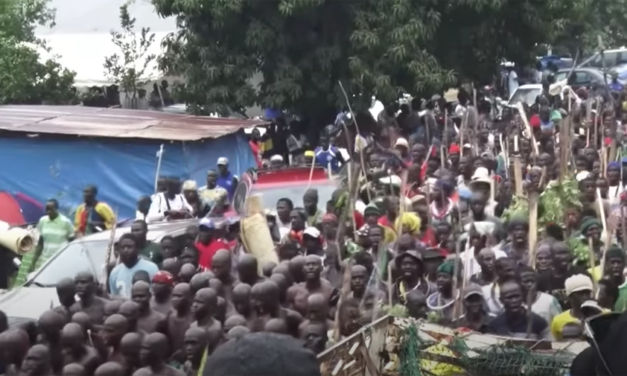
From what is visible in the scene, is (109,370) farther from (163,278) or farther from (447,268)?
(447,268)

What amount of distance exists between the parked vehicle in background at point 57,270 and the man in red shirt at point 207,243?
195 mm

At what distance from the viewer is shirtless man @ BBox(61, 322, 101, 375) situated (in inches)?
254

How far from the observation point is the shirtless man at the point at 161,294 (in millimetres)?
7382

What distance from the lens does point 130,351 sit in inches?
249

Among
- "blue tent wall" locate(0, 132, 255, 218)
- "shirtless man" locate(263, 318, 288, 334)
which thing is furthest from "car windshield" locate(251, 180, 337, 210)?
"shirtless man" locate(263, 318, 288, 334)

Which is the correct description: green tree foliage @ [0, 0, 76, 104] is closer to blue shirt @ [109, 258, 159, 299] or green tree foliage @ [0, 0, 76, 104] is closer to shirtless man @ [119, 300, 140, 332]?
blue shirt @ [109, 258, 159, 299]

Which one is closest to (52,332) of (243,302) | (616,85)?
(243,302)

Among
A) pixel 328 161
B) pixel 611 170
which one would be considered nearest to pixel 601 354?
pixel 611 170

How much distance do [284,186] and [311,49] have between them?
5.68 m

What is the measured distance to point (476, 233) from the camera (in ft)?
29.3

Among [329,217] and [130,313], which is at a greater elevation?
[329,217]

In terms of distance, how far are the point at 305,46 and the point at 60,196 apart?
4725mm

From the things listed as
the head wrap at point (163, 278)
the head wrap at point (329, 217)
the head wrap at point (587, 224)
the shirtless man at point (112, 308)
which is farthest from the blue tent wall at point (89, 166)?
the shirtless man at point (112, 308)

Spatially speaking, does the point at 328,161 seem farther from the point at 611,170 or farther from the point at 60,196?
the point at 611,170
